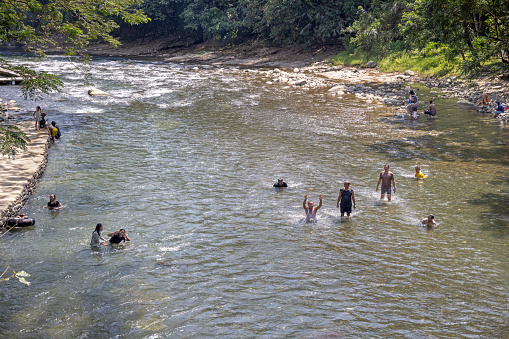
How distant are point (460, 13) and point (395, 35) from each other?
2916 cm

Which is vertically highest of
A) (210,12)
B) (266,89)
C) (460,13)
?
(210,12)

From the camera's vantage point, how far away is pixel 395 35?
5225 centimetres

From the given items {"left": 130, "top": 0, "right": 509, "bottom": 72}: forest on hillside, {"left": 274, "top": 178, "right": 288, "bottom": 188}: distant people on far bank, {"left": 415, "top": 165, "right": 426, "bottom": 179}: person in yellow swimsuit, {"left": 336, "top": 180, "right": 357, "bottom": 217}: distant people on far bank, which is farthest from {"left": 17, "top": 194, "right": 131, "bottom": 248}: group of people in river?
{"left": 130, "top": 0, "right": 509, "bottom": 72}: forest on hillside

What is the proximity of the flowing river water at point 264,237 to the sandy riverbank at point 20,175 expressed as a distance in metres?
0.59

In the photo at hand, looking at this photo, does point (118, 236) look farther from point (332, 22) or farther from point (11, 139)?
point (332, 22)

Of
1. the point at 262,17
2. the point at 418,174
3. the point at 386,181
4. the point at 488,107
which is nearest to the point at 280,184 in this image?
the point at 386,181

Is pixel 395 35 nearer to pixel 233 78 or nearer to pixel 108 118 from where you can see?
pixel 233 78

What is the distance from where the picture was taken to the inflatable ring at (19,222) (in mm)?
15484

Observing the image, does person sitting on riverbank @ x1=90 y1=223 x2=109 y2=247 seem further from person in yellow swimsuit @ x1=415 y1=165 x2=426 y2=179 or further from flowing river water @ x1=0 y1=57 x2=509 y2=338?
person in yellow swimsuit @ x1=415 y1=165 x2=426 y2=179

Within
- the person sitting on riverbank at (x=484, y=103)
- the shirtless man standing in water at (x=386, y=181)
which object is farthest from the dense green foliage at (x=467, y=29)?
the shirtless man standing in water at (x=386, y=181)

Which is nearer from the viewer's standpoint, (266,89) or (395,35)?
(266,89)

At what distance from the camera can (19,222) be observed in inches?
615

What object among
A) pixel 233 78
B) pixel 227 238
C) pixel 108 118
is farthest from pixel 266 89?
pixel 227 238

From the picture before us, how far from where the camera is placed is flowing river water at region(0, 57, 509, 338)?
10836 millimetres
